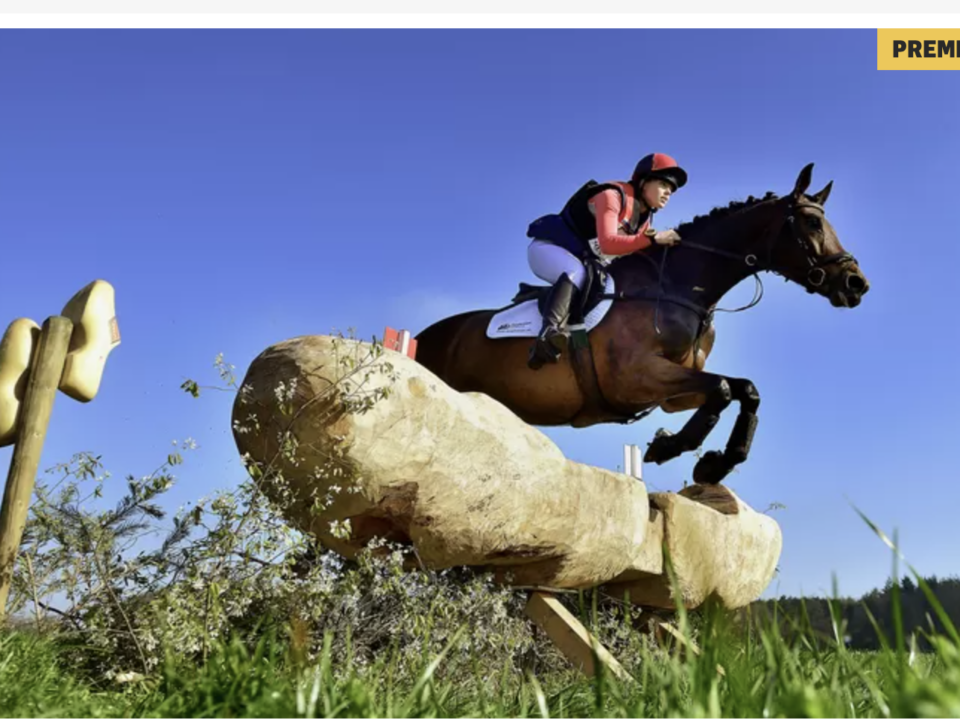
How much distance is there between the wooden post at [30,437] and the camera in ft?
12.0

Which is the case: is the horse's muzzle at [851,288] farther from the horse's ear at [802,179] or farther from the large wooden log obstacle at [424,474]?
the large wooden log obstacle at [424,474]

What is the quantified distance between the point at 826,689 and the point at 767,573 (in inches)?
202

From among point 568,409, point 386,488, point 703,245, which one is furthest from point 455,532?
point 703,245

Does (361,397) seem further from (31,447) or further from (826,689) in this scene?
(826,689)

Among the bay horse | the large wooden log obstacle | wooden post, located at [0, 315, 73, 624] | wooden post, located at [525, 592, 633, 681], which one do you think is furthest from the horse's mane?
wooden post, located at [0, 315, 73, 624]

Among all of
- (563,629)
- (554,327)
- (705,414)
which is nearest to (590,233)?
(554,327)

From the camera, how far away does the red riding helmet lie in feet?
20.9

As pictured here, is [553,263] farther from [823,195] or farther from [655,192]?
[823,195]

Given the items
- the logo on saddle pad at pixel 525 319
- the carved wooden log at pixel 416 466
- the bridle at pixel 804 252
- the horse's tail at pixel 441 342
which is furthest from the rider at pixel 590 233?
the carved wooden log at pixel 416 466

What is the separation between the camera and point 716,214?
21.5 ft

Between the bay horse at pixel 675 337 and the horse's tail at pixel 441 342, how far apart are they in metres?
0.09

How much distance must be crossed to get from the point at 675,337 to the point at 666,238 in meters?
0.76

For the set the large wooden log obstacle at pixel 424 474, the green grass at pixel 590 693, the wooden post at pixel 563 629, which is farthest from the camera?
the wooden post at pixel 563 629

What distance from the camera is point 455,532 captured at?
183 inches
